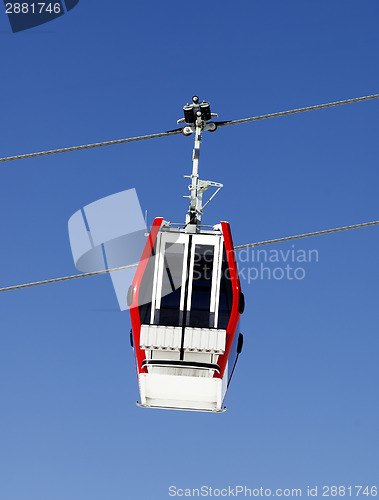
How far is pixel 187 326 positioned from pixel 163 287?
1462mm

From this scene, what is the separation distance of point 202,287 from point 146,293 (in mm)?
1205

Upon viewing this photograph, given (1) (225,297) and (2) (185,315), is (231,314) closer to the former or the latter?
(1) (225,297)

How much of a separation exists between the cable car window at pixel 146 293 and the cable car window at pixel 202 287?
3.11 ft

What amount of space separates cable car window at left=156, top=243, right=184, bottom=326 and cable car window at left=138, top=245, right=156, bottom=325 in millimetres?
255

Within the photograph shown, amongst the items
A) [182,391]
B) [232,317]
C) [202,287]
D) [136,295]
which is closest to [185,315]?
[202,287]

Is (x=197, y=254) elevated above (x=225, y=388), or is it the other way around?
(x=197, y=254)

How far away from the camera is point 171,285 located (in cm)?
2161

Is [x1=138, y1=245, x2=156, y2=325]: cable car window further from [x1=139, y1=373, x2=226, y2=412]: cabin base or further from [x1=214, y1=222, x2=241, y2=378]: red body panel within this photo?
[x1=214, y1=222, x2=241, y2=378]: red body panel

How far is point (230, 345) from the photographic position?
20.7 meters

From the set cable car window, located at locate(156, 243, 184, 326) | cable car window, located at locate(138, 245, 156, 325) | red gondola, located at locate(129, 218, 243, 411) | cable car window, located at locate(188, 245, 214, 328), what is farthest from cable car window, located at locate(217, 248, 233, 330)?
cable car window, located at locate(138, 245, 156, 325)

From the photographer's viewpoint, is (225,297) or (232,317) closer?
(232,317)

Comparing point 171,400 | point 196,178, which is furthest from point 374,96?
point 171,400

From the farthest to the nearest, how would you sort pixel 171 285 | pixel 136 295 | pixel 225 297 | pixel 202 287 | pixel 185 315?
pixel 171 285 < pixel 225 297 < pixel 202 287 < pixel 136 295 < pixel 185 315

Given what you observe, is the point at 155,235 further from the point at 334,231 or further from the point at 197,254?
the point at 334,231
